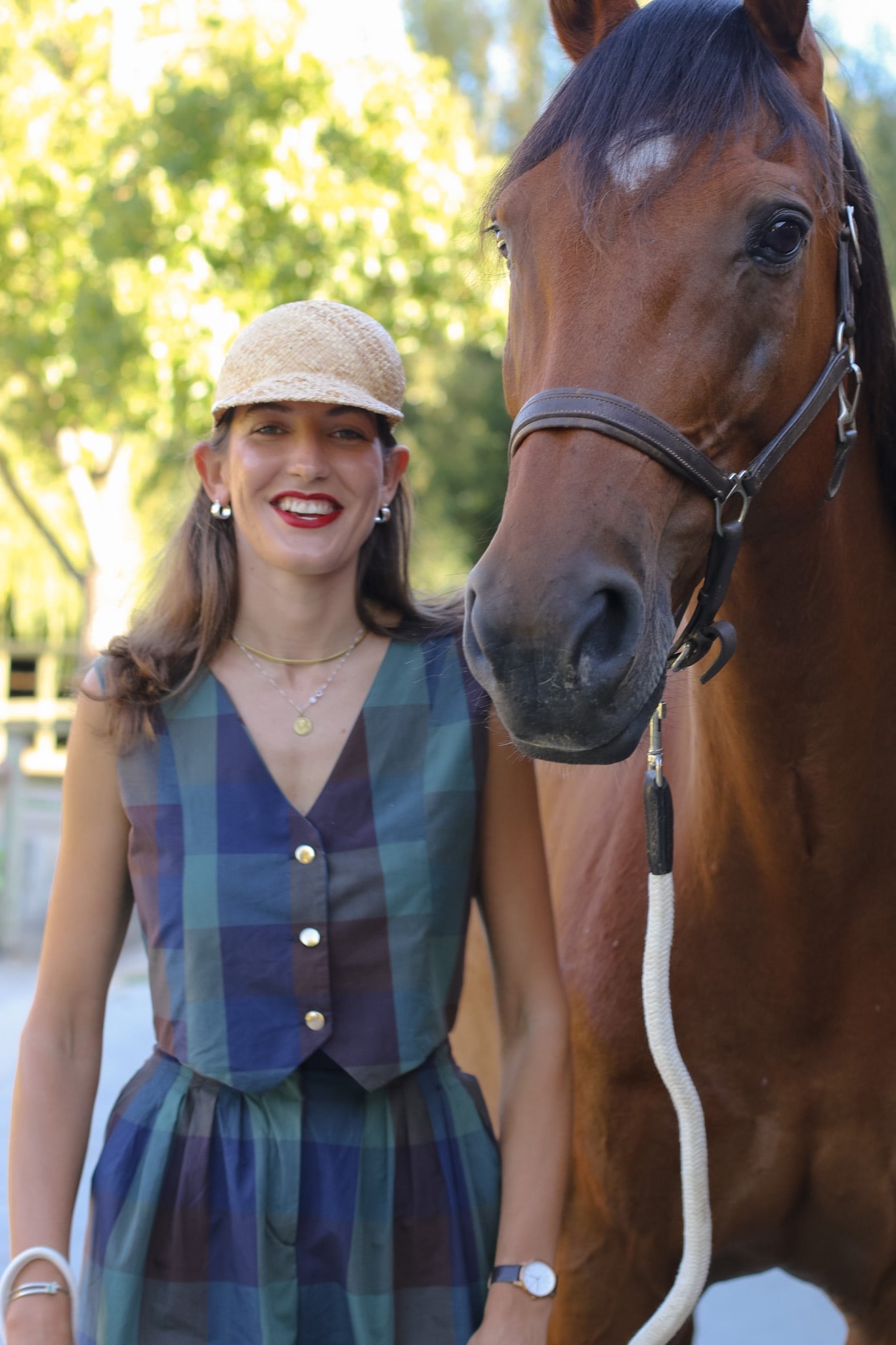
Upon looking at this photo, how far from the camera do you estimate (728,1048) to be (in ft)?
5.82

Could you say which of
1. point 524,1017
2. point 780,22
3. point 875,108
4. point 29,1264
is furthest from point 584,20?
point 875,108

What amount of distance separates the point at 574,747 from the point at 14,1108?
0.85 meters

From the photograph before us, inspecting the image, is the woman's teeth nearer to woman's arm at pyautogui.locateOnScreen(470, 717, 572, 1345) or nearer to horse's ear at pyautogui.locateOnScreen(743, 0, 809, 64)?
woman's arm at pyautogui.locateOnScreen(470, 717, 572, 1345)

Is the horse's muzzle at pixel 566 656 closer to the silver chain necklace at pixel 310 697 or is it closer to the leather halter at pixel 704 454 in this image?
the leather halter at pixel 704 454

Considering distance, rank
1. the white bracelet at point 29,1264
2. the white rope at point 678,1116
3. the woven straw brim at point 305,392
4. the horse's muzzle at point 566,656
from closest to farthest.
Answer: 1. the horse's muzzle at point 566,656
2. the white bracelet at point 29,1264
3. the woven straw brim at point 305,392
4. the white rope at point 678,1116

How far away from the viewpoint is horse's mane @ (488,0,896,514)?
1.34 meters

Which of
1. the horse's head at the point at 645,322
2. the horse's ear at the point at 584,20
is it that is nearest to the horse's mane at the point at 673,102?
the horse's head at the point at 645,322

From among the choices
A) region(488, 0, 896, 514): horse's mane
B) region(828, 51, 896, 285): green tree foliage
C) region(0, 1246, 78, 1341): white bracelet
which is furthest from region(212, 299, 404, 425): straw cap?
region(828, 51, 896, 285): green tree foliage

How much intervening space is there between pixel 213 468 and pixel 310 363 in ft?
0.76

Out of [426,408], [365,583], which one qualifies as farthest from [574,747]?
[426,408]

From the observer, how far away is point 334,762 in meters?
1.61

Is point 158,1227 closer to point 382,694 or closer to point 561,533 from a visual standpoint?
point 382,694

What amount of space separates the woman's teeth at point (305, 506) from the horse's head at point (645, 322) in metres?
0.31

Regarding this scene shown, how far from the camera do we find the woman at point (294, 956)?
1.49 meters
